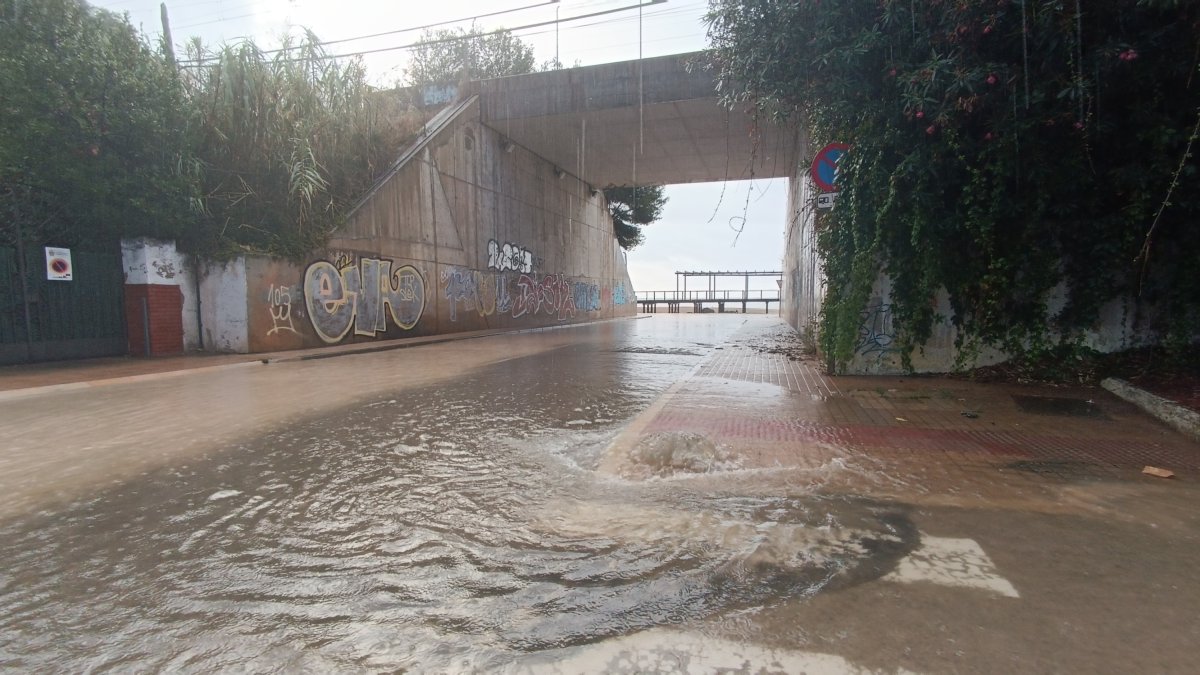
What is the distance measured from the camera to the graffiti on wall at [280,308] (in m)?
12.7

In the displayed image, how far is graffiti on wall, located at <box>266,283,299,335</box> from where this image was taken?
1270cm

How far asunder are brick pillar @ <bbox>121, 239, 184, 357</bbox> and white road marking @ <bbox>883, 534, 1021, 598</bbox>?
13793mm

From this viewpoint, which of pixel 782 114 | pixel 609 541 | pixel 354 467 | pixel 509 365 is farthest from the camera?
pixel 509 365

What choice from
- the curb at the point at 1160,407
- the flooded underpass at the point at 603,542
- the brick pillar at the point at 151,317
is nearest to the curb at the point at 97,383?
the flooded underpass at the point at 603,542

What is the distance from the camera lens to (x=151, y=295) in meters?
11.6

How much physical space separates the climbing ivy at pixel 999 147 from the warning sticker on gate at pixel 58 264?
11991 millimetres

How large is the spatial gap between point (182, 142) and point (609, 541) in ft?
42.8

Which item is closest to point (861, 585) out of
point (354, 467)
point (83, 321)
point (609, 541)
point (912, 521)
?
point (912, 521)

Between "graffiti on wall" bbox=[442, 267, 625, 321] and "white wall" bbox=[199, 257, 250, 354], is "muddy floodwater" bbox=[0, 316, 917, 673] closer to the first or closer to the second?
"white wall" bbox=[199, 257, 250, 354]

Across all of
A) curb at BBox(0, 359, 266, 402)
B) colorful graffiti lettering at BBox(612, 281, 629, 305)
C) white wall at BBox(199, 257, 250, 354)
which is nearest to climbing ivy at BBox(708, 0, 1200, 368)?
curb at BBox(0, 359, 266, 402)

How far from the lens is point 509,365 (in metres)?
10.6

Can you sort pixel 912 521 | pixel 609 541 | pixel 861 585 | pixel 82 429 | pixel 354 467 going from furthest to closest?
1. pixel 82 429
2. pixel 354 467
3. pixel 912 521
4. pixel 609 541
5. pixel 861 585

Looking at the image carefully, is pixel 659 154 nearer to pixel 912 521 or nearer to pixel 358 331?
pixel 358 331

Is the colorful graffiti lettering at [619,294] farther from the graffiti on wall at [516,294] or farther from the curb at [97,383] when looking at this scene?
the curb at [97,383]
